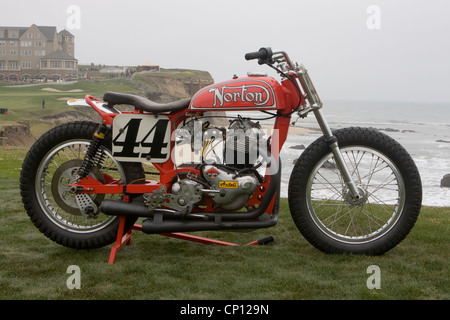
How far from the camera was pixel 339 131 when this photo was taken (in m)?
4.46

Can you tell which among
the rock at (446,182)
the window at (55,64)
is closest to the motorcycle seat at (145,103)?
the rock at (446,182)

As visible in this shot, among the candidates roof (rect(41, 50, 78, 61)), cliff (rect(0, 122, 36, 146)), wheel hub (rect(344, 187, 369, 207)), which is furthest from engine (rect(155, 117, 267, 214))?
roof (rect(41, 50, 78, 61))

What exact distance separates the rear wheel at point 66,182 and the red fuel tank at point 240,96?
0.90 meters

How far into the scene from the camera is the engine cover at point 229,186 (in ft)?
13.9

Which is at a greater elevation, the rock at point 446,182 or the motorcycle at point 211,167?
the motorcycle at point 211,167

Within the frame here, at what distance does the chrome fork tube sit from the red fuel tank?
1.32ft

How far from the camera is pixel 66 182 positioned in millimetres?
4594

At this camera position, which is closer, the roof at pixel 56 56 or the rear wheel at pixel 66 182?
the rear wheel at pixel 66 182

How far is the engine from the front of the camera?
427cm

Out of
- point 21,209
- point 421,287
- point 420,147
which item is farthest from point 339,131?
point 420,147

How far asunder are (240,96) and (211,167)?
63 centimetres

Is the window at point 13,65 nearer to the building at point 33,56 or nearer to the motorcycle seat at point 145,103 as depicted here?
the building at point 33,56
